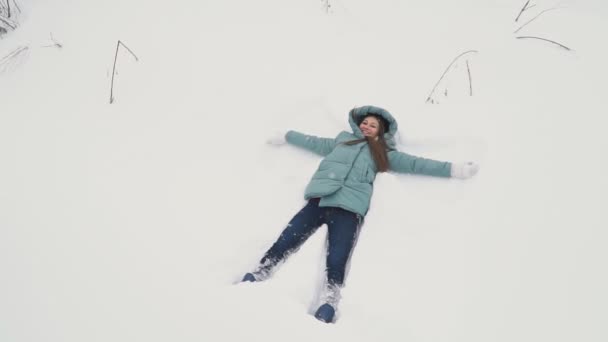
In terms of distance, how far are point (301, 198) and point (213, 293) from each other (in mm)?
1178

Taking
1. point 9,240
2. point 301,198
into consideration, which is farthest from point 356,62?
point 9,240

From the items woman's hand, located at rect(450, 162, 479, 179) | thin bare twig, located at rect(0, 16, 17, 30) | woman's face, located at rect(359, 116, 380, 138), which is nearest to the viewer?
woman's hand, located at rect(450, 162, 479, 179)

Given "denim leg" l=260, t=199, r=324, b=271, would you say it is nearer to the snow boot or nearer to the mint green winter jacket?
the mint green winter jacket

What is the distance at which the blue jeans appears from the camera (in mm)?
2369

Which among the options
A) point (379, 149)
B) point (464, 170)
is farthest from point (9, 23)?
point (464, 170)

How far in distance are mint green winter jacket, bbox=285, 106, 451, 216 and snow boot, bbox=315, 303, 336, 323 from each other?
740 mm

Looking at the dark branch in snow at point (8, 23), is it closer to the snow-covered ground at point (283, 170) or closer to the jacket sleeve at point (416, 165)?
the snow-covered ground at point (283, 170)

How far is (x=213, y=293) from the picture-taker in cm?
190

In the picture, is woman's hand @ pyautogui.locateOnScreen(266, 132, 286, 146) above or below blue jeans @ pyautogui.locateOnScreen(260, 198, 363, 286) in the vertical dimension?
above

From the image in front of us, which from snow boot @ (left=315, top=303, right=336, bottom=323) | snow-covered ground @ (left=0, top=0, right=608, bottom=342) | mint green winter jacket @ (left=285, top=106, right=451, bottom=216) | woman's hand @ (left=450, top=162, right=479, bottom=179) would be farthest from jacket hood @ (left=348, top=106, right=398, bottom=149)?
snow boot @ (left=315, top=303, right=336, bottom=323)

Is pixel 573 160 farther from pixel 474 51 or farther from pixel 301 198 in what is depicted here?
pixel 301 198

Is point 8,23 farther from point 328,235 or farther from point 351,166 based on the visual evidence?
point 328,235

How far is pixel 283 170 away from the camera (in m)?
3.16

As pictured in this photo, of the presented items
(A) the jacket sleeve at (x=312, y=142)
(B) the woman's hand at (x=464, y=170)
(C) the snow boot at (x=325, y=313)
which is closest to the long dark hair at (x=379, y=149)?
(A) the jacket sleeve at (x=312, y=142)
